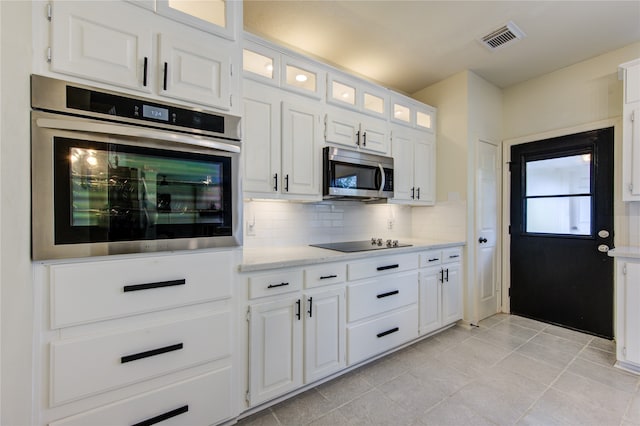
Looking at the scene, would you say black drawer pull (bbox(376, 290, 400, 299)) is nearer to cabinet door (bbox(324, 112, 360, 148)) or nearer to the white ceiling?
cabinet door (bbox(324, 112, 360, 148))

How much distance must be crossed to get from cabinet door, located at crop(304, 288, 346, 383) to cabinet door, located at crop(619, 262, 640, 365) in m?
2.30

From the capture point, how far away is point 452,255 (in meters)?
3.00

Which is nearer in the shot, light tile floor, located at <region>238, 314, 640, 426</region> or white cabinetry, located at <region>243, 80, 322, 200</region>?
Answer: light tile floor, located at <region>238, 314, 640, 426</region>

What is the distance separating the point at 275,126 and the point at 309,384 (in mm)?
1928

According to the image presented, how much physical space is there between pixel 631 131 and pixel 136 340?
157 inches

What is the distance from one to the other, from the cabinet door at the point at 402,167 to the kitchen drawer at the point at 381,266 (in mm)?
732

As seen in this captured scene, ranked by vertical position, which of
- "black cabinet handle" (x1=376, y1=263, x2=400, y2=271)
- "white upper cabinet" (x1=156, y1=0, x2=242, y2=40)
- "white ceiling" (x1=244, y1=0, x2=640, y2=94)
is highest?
"white ceiling" (x1=244, y1=0, x2=640, y2=94)

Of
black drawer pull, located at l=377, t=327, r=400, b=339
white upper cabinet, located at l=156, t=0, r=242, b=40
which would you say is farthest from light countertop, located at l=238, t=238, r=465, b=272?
white upper cabinet, located at l=156, t=0, r=242, b=40

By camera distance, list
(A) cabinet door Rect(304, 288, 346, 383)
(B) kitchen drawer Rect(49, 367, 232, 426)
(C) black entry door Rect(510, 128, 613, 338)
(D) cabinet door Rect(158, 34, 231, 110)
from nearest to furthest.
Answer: (B) kitchen drawer Rect(49, 367, 232, 426) → (D) cabinet door Rect(158, 34, 231, 110) → (A) cabinet door Rect(304, 288, 346, 383) → (C) black entry door Rect(510, 128, 613, 338)

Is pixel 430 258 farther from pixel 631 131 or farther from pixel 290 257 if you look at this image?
pixel 631 131

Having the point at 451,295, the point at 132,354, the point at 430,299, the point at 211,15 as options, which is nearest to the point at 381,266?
the point at 430,299

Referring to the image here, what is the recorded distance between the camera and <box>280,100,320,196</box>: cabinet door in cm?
222

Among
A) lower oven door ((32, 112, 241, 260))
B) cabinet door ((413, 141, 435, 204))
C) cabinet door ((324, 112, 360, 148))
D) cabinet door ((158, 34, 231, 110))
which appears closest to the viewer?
lower oven door ((32, 112, 241, 260))

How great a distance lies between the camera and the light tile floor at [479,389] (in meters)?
1.73
